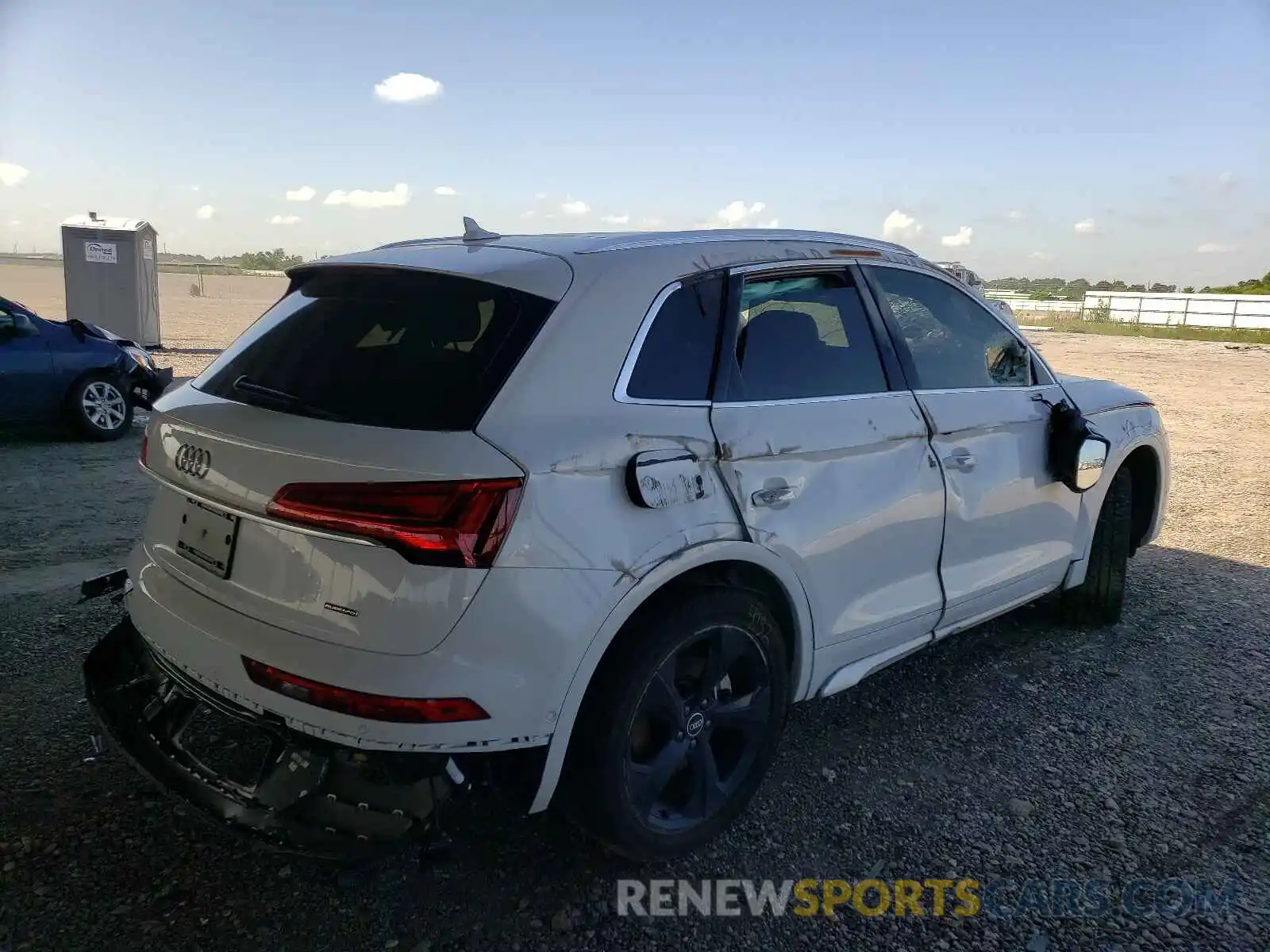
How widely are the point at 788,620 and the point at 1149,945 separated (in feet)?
4.13

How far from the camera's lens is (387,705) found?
2090 millimetres

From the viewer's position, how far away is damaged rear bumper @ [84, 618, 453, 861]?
2.14 metres

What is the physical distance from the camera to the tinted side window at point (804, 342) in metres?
2.86

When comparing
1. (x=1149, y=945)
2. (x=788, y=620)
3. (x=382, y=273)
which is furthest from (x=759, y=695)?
(x=382, y=273)

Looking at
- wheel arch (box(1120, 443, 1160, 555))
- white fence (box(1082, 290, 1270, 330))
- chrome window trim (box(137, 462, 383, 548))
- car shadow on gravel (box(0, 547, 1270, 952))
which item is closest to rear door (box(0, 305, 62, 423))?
car shadow on gravel (box(0, 547, 1270, 952))

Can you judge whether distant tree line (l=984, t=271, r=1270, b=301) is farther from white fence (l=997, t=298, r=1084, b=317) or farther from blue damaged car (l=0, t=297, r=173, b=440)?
blue damaged car (l=0, t=297, r=173, b=440)

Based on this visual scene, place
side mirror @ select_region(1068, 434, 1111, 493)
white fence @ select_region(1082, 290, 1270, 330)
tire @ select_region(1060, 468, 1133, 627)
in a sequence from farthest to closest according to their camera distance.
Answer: white fence @ select_region(1082, 290, 1270, 330), tire @ select_region(1060, 468, 1133, 627), side mirror @ select_region(1068, 434, 1111, 493)

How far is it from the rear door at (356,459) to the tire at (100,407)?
23.2 ft

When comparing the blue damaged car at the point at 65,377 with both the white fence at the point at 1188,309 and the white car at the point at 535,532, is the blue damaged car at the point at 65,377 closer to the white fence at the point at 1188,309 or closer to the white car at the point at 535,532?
the white car at the point at 535,532

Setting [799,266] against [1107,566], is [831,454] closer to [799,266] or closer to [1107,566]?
[799,266]

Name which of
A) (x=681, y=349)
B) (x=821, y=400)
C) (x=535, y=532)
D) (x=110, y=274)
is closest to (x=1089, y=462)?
(x=821, y=400)

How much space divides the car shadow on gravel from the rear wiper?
101 centimetres

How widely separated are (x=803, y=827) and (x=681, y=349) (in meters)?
1.54

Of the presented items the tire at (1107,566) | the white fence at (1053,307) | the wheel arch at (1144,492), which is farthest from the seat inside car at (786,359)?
the white fence at (1053,307)
